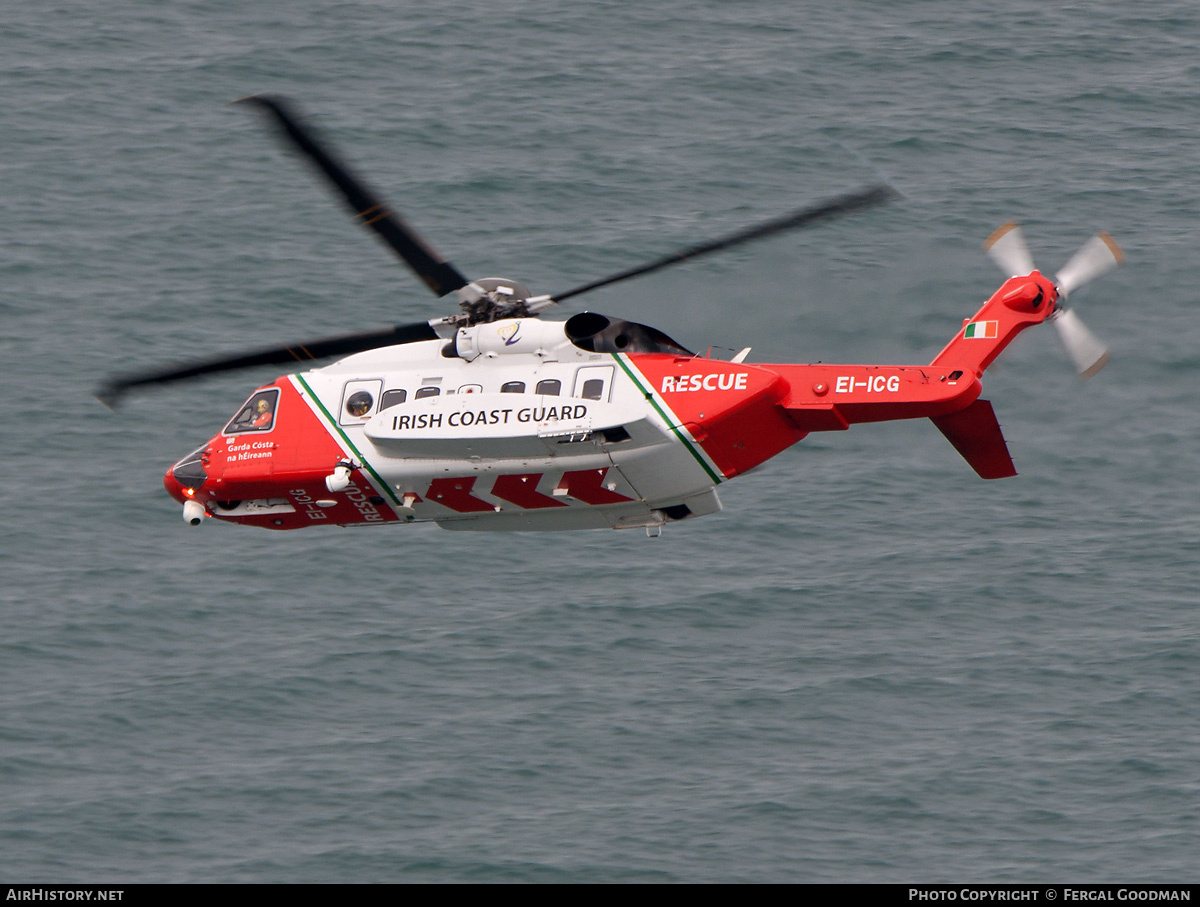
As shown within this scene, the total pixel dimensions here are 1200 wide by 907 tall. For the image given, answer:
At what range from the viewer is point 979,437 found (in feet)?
115

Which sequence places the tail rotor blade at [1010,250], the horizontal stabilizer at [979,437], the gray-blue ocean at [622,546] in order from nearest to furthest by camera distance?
the horizontal stabilizer at [979,437] < the tail rotor blade at [1010,250] < the gray-blue ocean at [622,546]

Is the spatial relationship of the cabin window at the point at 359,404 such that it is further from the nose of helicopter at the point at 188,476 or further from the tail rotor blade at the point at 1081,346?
the tail rotor blade at the point at 1081,346

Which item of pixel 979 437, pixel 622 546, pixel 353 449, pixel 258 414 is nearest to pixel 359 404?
pixel 353 449

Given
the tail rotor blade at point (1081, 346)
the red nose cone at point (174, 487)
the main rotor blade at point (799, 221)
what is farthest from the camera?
the red nose cone at point (174, 487)

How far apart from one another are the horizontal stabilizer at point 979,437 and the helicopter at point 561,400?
0.12 ft

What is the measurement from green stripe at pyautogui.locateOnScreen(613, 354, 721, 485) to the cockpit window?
290 inches

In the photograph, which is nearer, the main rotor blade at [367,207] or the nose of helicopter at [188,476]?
the main rotor blade at [367,207]

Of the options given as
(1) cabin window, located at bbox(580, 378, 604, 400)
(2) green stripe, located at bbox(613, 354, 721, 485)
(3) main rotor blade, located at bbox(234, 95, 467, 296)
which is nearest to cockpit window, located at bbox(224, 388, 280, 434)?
(3) main rotor blade, located at bbox(234, 95, 467, 296)

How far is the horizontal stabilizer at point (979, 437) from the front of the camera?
34.9 m

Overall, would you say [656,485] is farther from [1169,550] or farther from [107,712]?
[1169,550]

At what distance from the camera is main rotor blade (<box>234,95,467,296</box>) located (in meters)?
32.8

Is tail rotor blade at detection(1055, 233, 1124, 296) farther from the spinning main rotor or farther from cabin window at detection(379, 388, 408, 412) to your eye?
cabin window at detection(379, 388, 408, 412)

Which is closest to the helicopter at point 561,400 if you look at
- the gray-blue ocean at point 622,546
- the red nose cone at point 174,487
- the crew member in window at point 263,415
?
the crew member in window at point 263,415

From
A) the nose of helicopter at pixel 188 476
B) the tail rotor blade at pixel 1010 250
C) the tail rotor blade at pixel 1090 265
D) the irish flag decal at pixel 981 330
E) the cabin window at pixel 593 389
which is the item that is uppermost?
the tail rotor blade at pixel 1010 250
